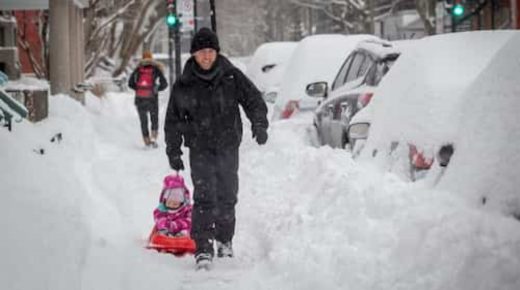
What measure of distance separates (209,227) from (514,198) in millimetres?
2726

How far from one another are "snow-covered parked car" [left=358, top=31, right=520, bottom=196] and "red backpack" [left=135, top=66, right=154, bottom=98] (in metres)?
7.51

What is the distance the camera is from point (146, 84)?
1539 centimetres

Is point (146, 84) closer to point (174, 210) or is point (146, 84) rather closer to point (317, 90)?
point (317, 90)

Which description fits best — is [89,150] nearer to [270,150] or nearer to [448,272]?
[270,150]

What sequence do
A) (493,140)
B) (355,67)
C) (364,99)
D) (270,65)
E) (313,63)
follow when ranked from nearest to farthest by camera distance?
(493,140) → (364,99) → (355,67) → (313,63) → (270,65)

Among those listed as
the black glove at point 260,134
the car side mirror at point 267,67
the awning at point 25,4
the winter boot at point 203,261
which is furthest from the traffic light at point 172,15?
the winter boot at point 203,261

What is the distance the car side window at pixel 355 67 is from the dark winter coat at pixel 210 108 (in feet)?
15.3

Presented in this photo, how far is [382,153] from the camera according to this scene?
7.69 meters

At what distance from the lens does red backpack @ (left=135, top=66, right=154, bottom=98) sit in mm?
15359

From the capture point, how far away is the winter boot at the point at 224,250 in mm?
6918

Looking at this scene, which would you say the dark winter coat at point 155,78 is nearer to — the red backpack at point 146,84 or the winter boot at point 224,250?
the red backpack at point 146,84

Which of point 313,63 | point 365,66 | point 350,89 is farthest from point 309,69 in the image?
point 350,89

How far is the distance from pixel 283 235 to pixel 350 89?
3.94 meters

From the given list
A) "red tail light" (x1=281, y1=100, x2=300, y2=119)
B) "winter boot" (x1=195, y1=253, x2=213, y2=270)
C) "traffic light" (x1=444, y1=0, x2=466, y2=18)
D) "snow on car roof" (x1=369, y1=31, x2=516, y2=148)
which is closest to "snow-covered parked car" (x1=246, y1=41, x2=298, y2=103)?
"red tail light" (x1=281, y1=100, x2=300, y2=119)
